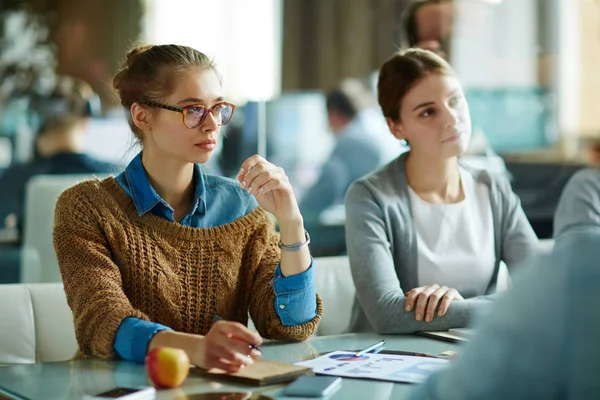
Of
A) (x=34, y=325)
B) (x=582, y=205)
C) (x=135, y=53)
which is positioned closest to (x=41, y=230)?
(x=34, y=325)

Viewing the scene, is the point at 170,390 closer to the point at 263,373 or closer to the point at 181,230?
the point at 263,373

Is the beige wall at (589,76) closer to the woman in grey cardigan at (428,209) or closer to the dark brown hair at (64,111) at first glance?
the woman in grey cardigan at (428,209)

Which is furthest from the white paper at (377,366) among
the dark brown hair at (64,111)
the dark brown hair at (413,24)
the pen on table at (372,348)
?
the dark brown hair at (64,111)

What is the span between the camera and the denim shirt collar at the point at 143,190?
1910 millimetres

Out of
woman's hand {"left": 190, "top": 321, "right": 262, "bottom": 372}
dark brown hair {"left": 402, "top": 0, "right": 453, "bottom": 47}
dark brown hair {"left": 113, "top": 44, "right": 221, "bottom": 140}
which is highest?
dark brown hair {"left": 402, "top": 0, "right": 453, "bottom": 47}

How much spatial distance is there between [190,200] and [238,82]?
476cm

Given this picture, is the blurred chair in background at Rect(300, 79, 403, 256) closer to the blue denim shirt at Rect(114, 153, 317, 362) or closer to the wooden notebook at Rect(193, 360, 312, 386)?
the blue denim shirt at Rect(114, 153, 317, 362)

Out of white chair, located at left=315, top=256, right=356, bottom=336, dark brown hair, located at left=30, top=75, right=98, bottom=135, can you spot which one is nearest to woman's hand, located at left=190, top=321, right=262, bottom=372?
white chair, located at left=315, top=256, right=356, bottom=336

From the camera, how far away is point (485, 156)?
13.5 ft

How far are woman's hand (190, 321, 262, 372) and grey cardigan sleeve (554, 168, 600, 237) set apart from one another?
1416 mm

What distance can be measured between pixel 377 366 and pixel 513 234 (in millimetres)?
895

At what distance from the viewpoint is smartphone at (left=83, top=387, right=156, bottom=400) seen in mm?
1386

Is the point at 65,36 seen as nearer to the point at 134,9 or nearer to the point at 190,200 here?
the point at 134,9

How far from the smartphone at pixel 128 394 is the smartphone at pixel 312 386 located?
207 mm
